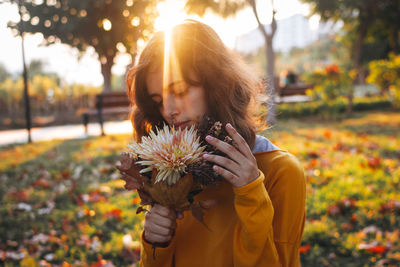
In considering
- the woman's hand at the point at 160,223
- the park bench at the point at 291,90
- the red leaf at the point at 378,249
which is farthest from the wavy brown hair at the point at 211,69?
the park bench at the point at 291,90

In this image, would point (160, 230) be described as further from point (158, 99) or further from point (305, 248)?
point (305, 248)

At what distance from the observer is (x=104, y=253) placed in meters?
2.92

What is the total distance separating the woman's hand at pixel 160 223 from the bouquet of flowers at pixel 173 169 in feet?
0.09

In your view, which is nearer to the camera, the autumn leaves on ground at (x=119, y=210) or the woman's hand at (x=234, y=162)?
the woman's hand at (x=234, y=162)

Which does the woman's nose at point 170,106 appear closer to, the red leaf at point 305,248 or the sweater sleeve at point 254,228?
the sweater sleeve at point 254,228

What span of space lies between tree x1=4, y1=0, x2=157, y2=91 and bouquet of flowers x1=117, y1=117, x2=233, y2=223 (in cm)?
144

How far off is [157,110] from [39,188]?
148 inches

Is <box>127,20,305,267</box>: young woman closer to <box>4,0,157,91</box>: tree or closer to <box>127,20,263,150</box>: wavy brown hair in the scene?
<box>127,20,263,150</box>: wavy brown hair

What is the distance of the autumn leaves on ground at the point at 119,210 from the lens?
2863 mm

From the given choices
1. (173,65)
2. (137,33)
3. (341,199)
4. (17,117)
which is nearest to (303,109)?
(341,199)

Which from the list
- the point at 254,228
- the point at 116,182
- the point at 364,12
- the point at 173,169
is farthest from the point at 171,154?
the point at 364,12

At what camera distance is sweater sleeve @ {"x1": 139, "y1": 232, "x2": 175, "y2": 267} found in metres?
1.34

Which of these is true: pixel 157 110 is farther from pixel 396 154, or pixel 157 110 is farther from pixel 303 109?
pixel 303 109

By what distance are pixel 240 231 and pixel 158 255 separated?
0.40 meters
